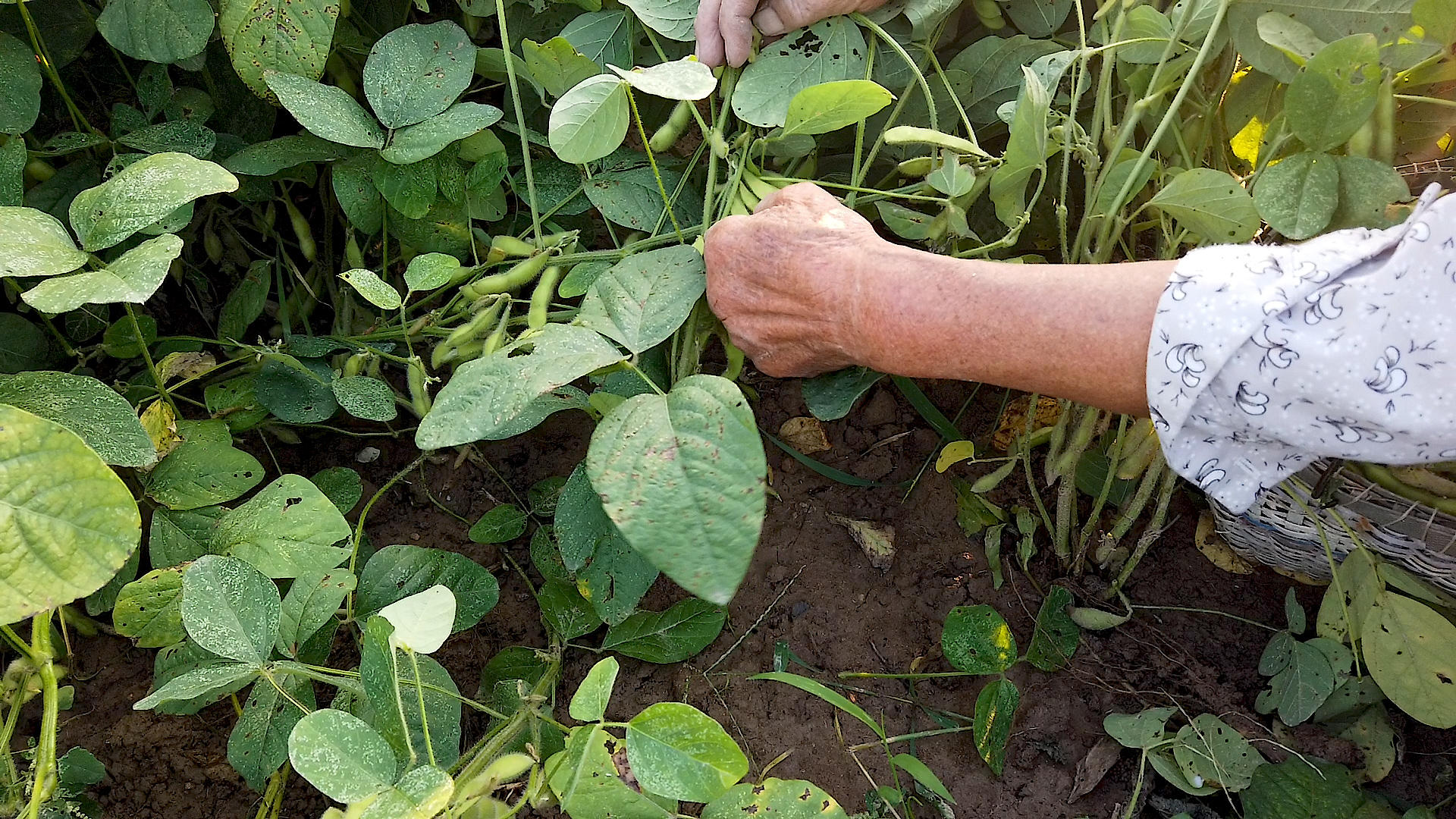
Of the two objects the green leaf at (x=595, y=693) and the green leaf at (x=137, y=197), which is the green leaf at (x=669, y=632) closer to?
the green leaf at (x=595, y=693)

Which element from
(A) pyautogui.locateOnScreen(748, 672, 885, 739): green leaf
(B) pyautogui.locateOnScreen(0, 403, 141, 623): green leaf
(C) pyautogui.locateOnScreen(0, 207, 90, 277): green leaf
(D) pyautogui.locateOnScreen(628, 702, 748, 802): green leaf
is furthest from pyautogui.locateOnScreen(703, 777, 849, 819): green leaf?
(C) pyautogui.locateOnScreen(0, 207, 90, 277): green leaf

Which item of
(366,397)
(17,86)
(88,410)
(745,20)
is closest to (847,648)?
(366,397)

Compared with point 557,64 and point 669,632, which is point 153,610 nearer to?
point 669,632

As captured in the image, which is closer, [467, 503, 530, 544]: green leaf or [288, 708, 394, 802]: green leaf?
[288, 708, 394, 802]: green leaf

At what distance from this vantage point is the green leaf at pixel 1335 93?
895 mm

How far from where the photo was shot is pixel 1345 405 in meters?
0.78

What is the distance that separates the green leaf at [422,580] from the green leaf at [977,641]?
0.60m

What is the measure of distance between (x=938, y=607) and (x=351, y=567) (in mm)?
797

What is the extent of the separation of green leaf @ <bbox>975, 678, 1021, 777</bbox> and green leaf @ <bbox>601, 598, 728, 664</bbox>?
362mm

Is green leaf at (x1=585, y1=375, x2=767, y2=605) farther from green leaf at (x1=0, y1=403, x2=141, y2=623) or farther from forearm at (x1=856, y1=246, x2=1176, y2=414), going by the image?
green leaf at (x1=0, y1=403, x2=141, y2=623)

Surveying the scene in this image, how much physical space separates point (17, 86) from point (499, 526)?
2.54 feet

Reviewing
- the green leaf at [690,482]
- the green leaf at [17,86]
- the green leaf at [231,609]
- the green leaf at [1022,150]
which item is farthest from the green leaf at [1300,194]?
the green leaf at [17,86]

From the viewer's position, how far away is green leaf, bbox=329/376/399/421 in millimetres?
1090

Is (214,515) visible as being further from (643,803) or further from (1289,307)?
(1289,307)
